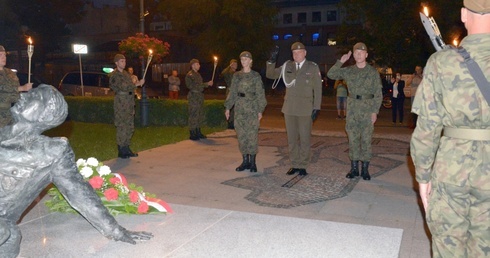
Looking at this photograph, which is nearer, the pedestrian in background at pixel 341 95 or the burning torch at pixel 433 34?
the burning torch at pixel 433 34

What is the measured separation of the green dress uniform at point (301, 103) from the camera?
8.39 m

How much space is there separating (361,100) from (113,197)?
14.8ft

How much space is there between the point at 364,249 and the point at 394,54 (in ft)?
79.2

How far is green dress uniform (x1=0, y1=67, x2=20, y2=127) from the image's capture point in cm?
891

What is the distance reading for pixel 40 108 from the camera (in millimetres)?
3174

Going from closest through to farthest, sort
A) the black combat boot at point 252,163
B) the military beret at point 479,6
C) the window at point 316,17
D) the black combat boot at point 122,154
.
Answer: the military beret at point 479,6, the black combat boot at point 252,163, the black combat boot at point 122,154, the window at point 316,17

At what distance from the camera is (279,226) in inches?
176

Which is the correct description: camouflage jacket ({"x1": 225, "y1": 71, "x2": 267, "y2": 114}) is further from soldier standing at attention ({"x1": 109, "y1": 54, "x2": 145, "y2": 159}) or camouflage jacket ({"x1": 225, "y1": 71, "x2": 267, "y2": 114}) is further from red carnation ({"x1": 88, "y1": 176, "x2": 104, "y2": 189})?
red carnation ({"x1": 88, "y1": 176, "x2": 104, "y2": 189})

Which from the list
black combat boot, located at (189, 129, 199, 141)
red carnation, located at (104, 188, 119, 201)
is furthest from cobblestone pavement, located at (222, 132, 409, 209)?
red carnation, located at (104, 188, 119, 201)

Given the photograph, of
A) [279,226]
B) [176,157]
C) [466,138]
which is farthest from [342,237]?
[176,157]

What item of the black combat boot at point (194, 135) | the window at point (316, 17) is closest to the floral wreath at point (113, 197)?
the black combat boot at point (194, 135)

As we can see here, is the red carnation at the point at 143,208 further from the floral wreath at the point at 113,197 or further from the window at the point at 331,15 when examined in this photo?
the window at the point at 331,15

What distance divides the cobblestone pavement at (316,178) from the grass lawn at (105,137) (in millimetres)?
2782

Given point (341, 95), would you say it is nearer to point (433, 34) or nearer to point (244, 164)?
point (244, 164)
